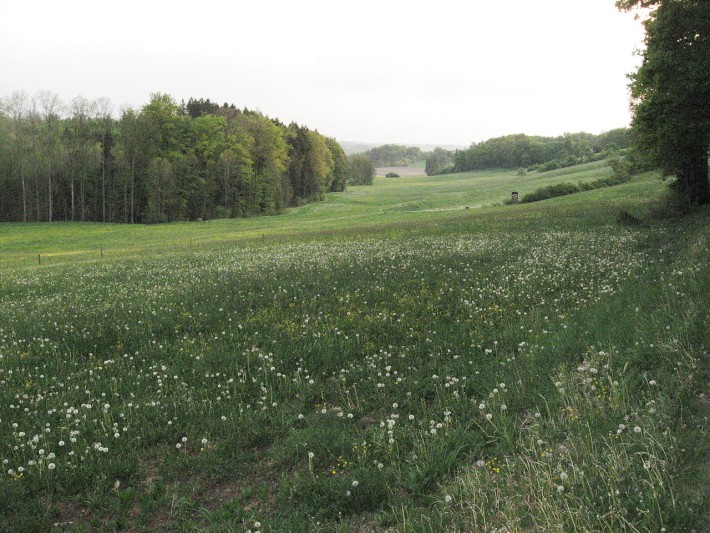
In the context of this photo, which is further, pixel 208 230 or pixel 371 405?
pixel 208 230

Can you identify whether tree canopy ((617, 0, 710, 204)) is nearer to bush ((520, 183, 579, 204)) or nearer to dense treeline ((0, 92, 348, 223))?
bush ((520, 183, 579, 204))

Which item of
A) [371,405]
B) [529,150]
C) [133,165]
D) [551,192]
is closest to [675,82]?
[371,405]

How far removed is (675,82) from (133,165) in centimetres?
7065

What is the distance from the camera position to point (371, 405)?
7680mm

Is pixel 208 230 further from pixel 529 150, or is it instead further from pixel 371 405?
pixel 529 150

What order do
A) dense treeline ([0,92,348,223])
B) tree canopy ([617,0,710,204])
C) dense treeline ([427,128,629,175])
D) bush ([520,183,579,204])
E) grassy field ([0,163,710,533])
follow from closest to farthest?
grassy field ([0,163,710,533]) → tree canopy ([617,0,710,204]) → bush ([520,183,579,204]) → dense treeline ([0,92,348,223]) → dense treeline ([427,128,629,175])

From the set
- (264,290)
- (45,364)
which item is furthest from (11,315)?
(264,290)

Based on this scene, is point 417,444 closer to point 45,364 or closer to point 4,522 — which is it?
point 4,522

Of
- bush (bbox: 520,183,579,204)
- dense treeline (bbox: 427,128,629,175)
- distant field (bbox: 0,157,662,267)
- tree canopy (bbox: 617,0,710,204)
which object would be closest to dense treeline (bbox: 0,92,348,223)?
distant field (bbox: 0,157,662,267)

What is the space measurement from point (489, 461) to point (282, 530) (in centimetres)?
242

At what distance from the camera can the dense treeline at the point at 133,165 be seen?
7238 cm

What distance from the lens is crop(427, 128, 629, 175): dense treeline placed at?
14800cm

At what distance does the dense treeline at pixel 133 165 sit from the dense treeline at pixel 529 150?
80396 mm

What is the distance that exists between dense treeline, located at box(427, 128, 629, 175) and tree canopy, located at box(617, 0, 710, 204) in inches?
4335
